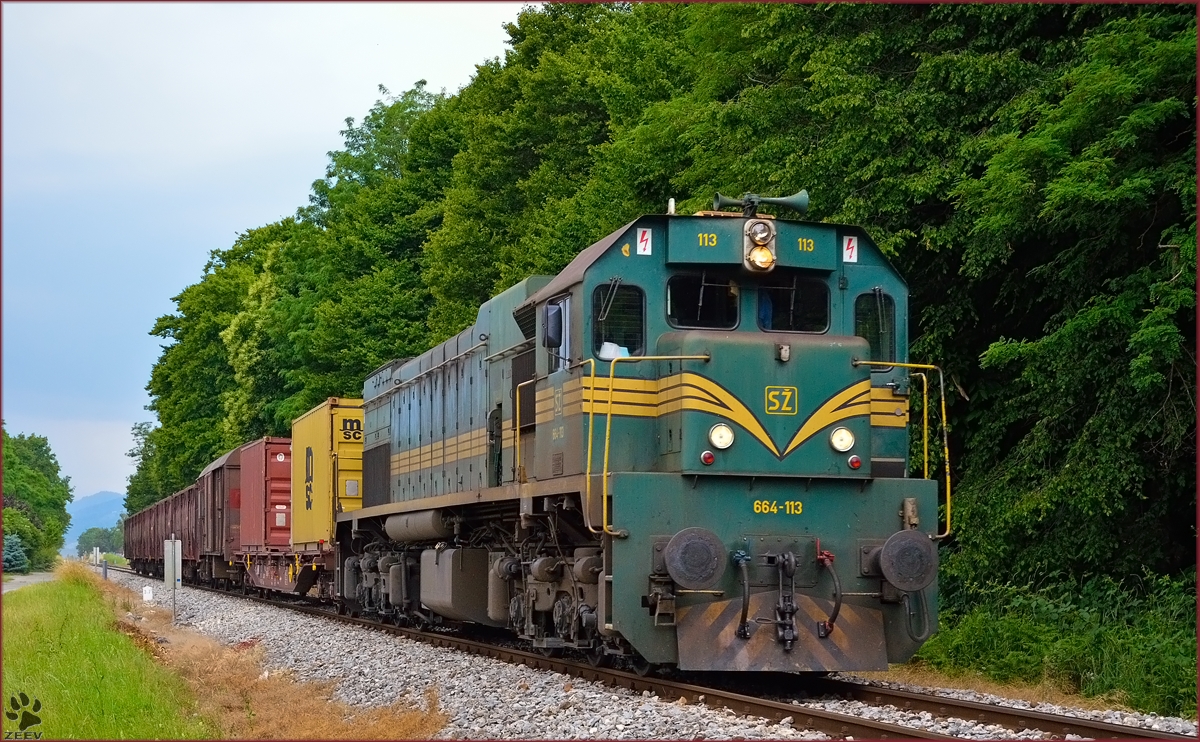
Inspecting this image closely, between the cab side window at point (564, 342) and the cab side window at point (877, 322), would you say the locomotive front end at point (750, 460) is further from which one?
the cab side window at point (564, 342)

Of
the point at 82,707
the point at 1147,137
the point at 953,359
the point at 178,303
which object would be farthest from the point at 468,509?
the point at 178,303

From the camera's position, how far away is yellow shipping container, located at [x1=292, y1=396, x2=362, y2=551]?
2180cm

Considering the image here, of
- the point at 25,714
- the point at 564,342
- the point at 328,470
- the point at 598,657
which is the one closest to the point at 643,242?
the point at 564,342

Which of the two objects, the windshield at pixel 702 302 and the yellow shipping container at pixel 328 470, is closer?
the windshield at pixel 702 302

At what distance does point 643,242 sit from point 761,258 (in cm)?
99

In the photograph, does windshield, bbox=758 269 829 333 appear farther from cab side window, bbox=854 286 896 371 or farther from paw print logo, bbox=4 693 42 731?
paw print logo, bbox=4 693 42 731

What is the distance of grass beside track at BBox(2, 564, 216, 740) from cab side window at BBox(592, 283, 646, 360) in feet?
14.2

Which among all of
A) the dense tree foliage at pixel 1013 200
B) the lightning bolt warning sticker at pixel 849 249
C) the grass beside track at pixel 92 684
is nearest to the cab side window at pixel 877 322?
the lightning bolt warning sticker at pixel 849 249

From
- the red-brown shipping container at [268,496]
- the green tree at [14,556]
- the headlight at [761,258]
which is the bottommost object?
the green tree at [14,556]

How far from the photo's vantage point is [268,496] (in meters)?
27.9

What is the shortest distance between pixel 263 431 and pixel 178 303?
20.4 metres

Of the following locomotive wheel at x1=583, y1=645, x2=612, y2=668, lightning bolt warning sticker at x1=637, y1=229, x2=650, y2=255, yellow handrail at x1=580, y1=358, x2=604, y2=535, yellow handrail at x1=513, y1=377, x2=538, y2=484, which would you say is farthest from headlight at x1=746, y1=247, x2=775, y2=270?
locomotive wheel at x1=583, y1=645, x2=612, y2=668

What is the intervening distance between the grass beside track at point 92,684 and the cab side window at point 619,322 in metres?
4.32

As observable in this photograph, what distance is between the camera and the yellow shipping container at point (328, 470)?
858 inches
